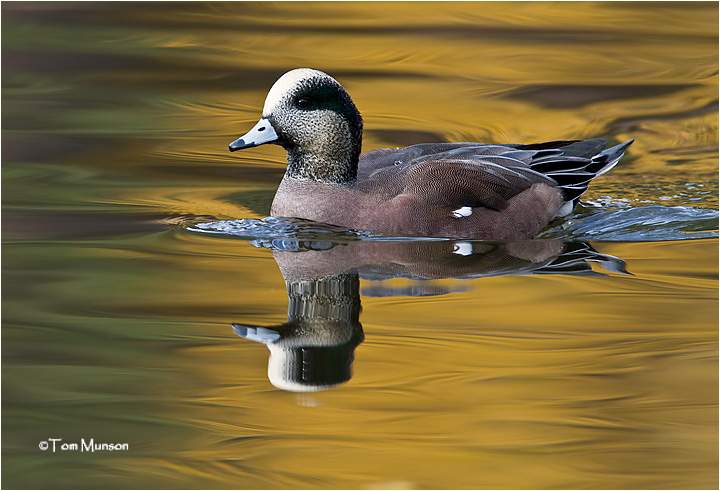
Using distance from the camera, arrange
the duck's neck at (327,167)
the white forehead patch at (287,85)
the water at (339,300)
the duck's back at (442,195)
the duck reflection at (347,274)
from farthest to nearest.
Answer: the duck's neck at (327,167) → the white forehead patch at (287,85) → the duck's back at (442,195) → the duck reflection at (347,274) → the water at (339,300)

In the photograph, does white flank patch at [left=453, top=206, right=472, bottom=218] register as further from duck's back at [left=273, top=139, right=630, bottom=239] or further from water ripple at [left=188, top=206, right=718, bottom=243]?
water ripple at [left=188, top=206, right=718, bottom=243]

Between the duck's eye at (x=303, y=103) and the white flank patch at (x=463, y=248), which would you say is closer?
the white flank patch at (x=463, y=248)

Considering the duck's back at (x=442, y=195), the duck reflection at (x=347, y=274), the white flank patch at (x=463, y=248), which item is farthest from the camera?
the duck's back at (x=442, y=195)

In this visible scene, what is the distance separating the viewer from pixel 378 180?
7.55 metres

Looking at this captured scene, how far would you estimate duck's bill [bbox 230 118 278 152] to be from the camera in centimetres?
736

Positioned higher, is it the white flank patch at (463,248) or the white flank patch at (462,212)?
the white flank patch at (462,212)

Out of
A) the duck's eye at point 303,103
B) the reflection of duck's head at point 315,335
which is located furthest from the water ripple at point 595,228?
the reflection of duck's head at point 315,335

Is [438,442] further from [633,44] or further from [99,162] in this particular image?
[633,44]

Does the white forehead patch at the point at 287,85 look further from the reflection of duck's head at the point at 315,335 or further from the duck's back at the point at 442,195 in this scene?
the reflection of duck's head at the point at 315,335

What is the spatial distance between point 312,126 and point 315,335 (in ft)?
7.35

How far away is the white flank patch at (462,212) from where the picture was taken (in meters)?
7.39

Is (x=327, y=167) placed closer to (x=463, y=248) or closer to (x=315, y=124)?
(x=315, y=124)

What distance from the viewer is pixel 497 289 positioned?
20.8ft

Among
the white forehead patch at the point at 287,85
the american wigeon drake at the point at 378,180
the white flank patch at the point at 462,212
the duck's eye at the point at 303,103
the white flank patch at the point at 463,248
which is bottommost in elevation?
the white flank patch at the point at 463,248
